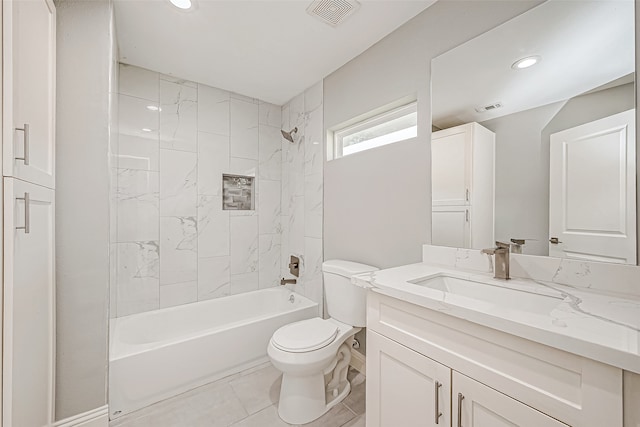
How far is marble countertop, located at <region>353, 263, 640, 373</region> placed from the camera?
0.60 meters

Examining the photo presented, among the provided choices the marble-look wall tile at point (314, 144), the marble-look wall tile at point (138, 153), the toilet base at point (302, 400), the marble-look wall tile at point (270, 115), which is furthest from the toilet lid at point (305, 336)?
the marble-look wall tile at point (270, 115)

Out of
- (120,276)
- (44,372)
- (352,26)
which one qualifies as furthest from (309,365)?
(352,26)

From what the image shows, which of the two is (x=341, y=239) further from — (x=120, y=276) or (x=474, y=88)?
(x=120, y=276)

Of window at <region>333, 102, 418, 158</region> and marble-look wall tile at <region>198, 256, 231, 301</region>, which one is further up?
window at <region>333, 102, 418, 158</region>

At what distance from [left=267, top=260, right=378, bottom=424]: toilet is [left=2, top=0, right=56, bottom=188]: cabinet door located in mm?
1401

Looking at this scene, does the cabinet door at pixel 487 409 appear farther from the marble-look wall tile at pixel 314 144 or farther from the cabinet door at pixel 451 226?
the marble-look wall tile at pixel 314 144

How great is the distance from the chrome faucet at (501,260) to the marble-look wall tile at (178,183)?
2375mm

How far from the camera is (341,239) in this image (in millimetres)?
2232

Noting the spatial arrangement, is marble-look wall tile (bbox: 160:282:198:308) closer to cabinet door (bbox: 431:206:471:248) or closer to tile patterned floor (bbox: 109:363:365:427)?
tile patterned floor (bbox: 109:363:365:427)

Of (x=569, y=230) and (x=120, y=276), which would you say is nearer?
(x=569, y=230)

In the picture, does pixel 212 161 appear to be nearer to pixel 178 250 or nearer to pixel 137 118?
pixel 137 118

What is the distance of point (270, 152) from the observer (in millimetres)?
2998

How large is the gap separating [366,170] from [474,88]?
0.83 meters

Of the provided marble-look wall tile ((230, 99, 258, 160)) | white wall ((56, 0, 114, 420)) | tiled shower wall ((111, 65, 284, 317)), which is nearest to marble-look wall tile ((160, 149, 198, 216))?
tiled shower wall ((111, 65, 284, 317))
